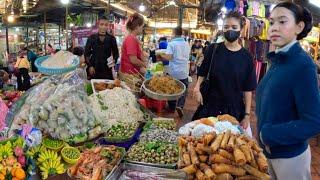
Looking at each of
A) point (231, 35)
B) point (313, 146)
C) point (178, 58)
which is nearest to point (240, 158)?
point (231, 35)

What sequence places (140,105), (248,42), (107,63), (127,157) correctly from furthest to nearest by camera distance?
(248,42) < (107,63) < (140,105) < (127,157)

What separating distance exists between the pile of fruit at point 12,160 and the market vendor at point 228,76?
6.34 ft

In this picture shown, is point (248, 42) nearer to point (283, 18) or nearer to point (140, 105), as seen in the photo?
point (140, 105)

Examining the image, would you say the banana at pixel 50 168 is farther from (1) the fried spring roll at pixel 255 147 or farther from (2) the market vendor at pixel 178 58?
(2) the market vendor at pixel 178 58

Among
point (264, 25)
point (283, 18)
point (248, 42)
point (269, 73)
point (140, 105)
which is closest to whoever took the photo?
point (283, 18)

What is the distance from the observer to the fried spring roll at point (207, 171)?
90.4 inches

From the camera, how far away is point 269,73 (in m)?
2.74

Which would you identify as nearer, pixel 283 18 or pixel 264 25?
pixel 283 18

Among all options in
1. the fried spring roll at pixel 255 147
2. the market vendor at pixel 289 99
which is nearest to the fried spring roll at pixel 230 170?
the fried spring roll at pixel 255 147

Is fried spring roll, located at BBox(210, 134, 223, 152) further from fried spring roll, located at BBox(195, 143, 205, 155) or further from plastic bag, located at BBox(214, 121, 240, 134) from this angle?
plastic bag, located at BBox(214, 121, 240, 134)

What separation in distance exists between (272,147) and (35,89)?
276cm

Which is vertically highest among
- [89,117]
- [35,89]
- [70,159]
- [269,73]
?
[269,73]

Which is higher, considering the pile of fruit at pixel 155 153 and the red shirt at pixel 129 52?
the red shirt at pixel 129 52

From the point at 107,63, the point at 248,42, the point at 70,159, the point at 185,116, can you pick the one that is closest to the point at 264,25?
the point at 248,42
